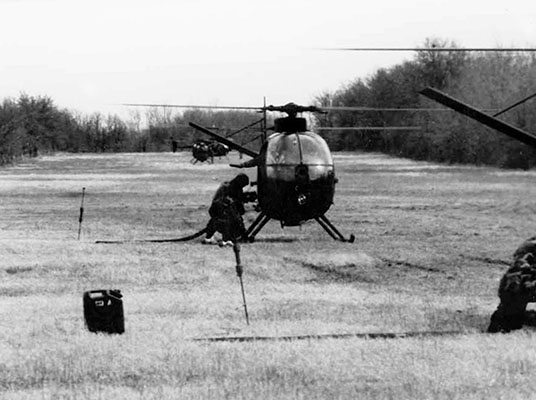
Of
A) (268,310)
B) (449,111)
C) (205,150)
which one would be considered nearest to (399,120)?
(205,150)

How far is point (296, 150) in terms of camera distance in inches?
838

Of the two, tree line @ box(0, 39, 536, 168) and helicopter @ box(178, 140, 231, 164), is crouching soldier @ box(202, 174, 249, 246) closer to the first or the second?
tree line @ box(0, 39, 536, 168)

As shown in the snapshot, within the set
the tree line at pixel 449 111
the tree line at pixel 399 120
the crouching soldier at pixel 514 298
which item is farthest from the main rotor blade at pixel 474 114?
the tree line at pixel 449 111

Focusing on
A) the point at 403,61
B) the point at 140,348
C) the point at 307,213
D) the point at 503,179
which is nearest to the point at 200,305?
the point at 140,348

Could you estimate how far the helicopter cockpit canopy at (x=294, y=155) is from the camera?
21.2 metres

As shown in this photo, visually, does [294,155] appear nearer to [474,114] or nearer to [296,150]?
[296,150]

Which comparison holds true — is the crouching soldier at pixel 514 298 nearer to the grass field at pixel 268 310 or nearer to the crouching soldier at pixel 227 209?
the grass field at pixel 268 310

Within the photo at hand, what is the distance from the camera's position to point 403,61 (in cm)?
11812

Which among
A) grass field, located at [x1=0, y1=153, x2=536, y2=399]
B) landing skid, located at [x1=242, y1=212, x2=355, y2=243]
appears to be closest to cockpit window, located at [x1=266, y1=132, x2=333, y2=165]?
landing skid, located at [x1=242, y1=212, x2=355, y2=243]

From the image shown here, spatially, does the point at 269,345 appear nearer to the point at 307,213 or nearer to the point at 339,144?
the point at 307,213

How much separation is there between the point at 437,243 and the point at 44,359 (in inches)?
566

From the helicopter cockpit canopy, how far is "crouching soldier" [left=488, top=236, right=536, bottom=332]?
9.52 m

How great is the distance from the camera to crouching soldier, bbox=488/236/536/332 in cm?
1180

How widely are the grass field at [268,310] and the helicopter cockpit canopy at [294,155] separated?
1722 mm
